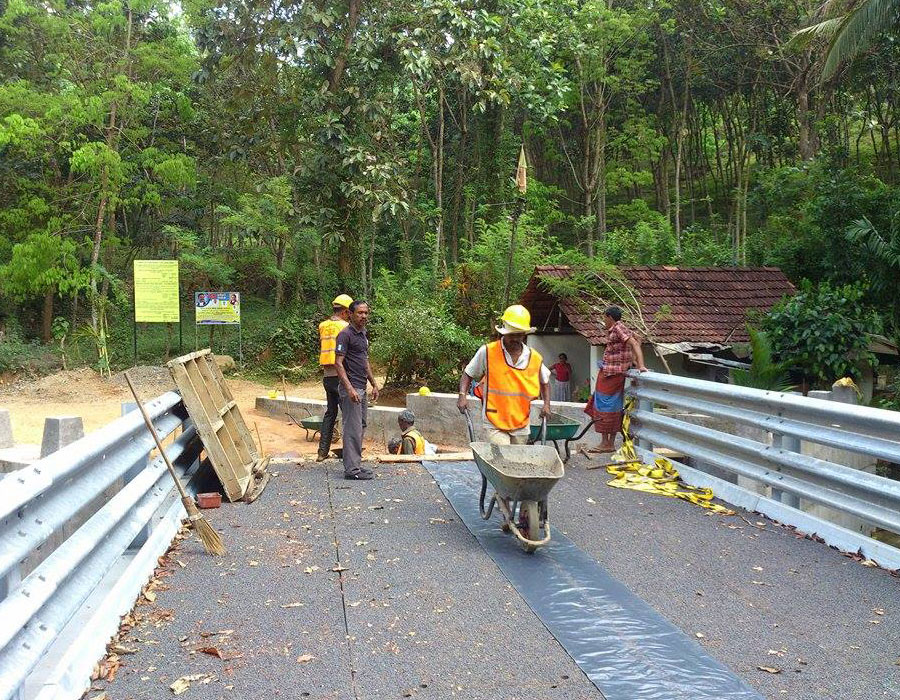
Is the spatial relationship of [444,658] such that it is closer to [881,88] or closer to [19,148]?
[19,148]

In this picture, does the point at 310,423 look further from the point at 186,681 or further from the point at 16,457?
the point at 186,681

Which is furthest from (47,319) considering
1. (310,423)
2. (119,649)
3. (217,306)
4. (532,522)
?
(119,649)

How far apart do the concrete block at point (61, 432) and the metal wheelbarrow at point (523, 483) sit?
294cm

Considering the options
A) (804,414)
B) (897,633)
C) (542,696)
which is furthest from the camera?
(804,414)

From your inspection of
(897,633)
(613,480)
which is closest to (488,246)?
(613,480)

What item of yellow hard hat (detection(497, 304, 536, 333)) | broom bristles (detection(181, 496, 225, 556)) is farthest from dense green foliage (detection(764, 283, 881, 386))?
broom bristles (detection(181, 496, 225, 556))

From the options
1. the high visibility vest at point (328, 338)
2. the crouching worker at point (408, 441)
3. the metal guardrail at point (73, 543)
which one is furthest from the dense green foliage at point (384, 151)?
the metal guardrail at point (73, 543)

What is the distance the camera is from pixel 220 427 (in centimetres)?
790

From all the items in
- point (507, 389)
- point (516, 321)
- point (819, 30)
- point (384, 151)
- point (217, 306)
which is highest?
point (819, 30)

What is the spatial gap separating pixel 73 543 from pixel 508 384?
390 centimetres

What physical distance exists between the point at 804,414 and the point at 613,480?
2565 millimetres

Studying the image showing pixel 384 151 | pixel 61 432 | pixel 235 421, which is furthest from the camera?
pixel 384 151

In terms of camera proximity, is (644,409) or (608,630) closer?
(608,630)

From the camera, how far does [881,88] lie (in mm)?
31625
